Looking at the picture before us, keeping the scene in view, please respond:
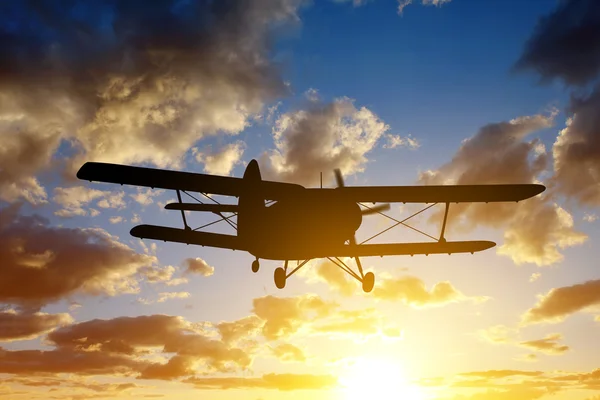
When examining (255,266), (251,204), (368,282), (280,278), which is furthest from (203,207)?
(368,282)

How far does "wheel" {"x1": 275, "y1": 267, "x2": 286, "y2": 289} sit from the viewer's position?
23750mm

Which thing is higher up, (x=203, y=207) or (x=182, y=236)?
(x=203, y=207)

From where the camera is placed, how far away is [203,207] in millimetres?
23641

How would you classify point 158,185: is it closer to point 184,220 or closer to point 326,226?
point 184,220

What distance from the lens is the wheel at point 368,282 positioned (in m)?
23.2

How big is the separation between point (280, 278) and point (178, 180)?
233 inches

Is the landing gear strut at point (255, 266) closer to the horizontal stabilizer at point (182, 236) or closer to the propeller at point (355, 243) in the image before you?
the horizontal stabilizer at point (182, 236)

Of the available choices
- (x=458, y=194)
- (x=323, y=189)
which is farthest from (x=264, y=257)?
(x=458, y=194)

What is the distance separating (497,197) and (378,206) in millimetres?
5385

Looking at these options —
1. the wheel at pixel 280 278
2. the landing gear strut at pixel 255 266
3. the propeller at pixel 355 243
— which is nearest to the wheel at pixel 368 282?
the propeller at pixel 355 243

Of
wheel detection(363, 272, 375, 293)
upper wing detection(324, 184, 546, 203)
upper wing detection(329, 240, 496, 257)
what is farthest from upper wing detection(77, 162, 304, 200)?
wheel detection(363, 272, 375, 293)

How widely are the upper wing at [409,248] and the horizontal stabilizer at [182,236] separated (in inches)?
192

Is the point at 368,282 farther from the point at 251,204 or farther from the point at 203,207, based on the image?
the point at 203,207

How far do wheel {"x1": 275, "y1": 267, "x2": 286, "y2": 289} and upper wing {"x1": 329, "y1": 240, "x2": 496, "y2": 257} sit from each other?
3067 millimetres
